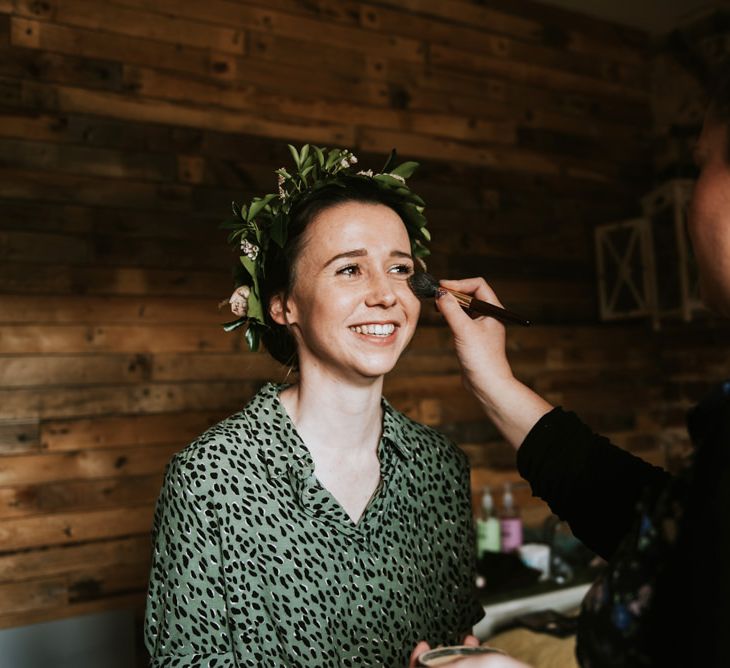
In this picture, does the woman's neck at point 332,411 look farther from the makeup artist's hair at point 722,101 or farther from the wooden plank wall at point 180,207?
the wooden plank wall at point 180,207

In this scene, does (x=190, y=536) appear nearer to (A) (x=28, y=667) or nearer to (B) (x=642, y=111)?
(A) (x=28, y=667)

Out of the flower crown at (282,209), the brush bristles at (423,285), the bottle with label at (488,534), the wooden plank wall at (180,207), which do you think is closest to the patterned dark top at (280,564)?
the flower crown at (282,209)

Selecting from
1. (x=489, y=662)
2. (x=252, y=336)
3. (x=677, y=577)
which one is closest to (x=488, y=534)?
(x=252, y=336)

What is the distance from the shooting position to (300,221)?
5.78ft

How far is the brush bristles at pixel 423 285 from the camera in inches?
65.9

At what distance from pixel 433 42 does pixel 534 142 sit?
74cm

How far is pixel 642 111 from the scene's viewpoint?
4.43 m

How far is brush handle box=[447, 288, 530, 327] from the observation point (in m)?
1.50

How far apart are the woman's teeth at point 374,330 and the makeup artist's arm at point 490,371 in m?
0.12

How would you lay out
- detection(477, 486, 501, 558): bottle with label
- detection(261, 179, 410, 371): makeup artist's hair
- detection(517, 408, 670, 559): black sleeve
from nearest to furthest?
1. detection(517, 408, 670, 559): black sleeve
2. detection(261, 179, 410, 371): makeup artist's hair
3. detection(477, 486, 501, 558): bottle with label

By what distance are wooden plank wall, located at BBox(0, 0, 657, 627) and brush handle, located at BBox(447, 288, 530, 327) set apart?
1.50 meters

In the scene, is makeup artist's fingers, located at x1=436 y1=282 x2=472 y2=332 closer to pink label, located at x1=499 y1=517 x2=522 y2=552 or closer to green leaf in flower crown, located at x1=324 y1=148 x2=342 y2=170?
green leaf in flower crown, located at x1=324 y1=148 x2=342 y2=170

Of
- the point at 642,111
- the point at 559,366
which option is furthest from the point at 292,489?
the point at 642,111

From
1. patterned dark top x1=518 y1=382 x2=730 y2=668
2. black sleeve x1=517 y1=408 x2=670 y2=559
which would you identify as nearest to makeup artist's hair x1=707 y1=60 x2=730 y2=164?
patterned dark top x1=518 y1=382 x2=730 y2=668
